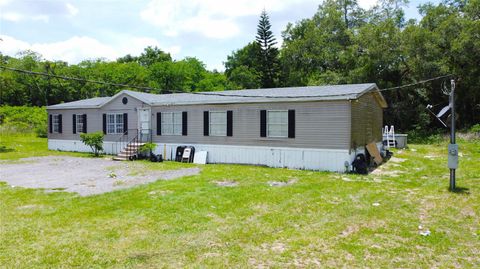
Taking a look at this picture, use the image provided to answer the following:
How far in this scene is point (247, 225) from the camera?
635cm

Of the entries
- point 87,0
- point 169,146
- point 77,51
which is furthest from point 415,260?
point 77,51

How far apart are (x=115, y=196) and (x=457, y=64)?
25095mm

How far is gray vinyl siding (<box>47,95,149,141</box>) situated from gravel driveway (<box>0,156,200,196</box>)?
330cm

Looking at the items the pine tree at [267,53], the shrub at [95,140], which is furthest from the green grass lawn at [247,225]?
the pine tree at [267,53]

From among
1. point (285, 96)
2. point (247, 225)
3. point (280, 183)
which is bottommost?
point (247, 225)

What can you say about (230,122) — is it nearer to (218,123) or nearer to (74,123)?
(218,123)

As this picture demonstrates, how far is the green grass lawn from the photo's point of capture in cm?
486

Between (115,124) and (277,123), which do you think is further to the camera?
(115,124)

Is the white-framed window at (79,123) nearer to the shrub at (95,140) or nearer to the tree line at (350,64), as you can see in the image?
the shrub at (95,140)

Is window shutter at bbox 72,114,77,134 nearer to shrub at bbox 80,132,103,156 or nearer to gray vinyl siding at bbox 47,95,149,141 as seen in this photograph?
gray vinyl siding at bbox 47,95,149,141

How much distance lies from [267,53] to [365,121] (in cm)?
2617

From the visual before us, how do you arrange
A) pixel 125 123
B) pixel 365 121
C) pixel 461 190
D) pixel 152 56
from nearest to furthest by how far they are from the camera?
pixel 461 190
pixel 365 121
pixel 125 123
pixel 152 56

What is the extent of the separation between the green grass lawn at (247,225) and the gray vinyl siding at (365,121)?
322 centimetres

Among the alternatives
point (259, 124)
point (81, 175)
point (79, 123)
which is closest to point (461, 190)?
point (259, 124)
